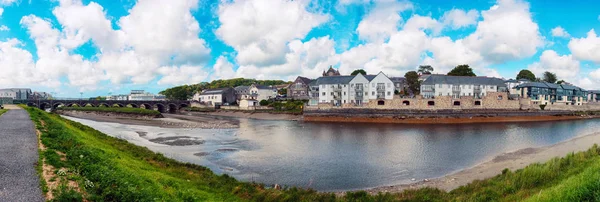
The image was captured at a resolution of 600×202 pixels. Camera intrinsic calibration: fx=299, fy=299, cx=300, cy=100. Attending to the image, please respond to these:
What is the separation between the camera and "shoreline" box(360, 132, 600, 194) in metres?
15.5

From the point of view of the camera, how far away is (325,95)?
74.3 meters

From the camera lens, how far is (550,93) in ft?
248

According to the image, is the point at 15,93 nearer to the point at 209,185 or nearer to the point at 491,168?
the point at 209,185

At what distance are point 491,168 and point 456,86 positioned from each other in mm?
55568

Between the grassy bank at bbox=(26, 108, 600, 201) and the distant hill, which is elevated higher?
the distant hill

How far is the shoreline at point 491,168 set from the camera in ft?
50.9

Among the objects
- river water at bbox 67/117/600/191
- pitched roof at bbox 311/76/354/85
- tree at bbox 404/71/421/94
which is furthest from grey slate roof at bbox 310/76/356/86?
river water at bbox 67/117/600/191

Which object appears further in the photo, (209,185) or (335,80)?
(335,80)

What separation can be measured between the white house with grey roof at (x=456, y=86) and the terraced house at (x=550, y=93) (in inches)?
363

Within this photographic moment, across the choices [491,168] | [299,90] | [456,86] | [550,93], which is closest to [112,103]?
[299,90]

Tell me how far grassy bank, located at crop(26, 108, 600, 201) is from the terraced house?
70138 millimetres

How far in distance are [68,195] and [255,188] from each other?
25.9ft

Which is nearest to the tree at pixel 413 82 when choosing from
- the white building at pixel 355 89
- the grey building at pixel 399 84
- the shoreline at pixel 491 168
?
the grey building at pixel 399 84

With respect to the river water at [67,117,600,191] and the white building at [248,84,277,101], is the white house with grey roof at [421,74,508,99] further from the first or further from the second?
the white building at [248,84,277,101]
